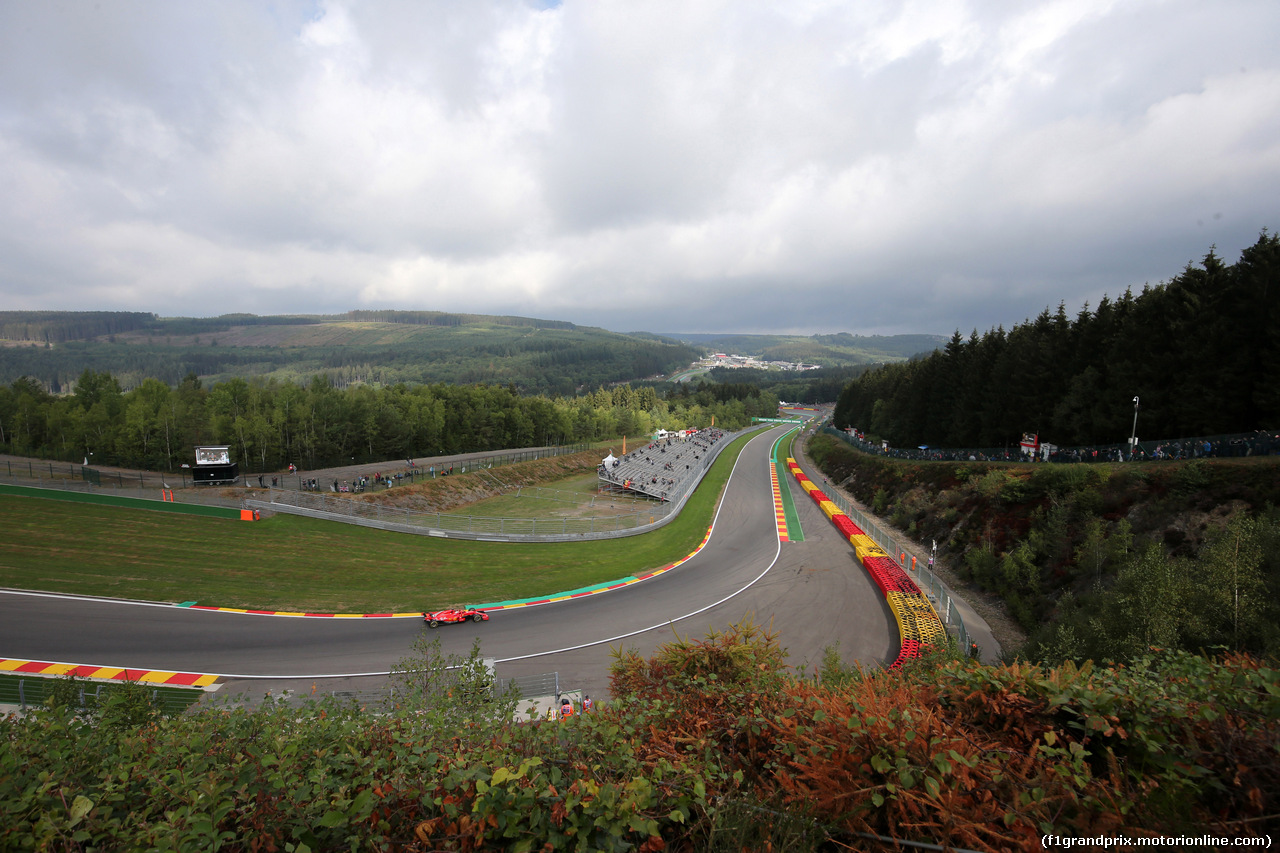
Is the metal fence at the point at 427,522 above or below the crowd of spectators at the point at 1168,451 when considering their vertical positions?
below

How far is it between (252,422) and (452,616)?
46454 millimetres

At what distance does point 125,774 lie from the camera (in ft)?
11.7

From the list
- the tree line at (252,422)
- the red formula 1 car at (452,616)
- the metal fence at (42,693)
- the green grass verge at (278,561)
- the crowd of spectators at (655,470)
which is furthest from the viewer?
the crowd of spectators at (655,470)

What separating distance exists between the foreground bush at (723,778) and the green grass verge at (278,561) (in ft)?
69.1

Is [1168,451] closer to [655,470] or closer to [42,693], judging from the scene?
[655,470]

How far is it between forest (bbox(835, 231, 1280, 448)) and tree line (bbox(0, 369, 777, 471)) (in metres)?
66.0

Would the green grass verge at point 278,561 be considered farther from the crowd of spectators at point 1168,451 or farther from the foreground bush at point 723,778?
the crowd of spectators at point 1168,451

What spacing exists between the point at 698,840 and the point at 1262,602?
588 inches

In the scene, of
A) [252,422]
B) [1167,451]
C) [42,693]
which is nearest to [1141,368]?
[1167,451]

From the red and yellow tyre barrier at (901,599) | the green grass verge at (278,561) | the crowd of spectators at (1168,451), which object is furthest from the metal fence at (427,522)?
the crowd of spectators at (1168,451)


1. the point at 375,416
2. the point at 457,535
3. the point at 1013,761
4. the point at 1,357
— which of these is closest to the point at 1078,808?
the point at 1013,761

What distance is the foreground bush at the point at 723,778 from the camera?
321 cm

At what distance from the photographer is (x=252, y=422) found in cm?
5244

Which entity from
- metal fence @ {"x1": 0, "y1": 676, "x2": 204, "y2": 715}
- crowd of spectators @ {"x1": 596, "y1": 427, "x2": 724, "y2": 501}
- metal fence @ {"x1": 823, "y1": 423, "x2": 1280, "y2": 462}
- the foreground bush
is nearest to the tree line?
crowd of spectators @ {"x1": 596, "y1": 427, "x2": 724, "y2": 501}
